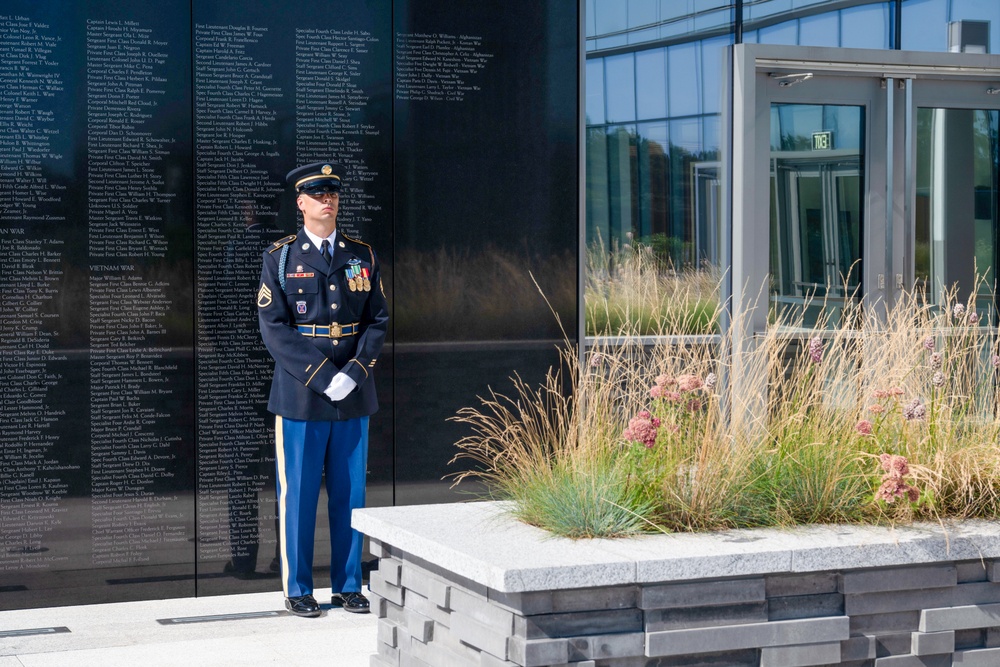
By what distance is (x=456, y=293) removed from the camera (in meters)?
6.12

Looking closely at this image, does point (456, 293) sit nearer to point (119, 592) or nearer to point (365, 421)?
point (365, 421)

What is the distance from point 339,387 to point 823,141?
11.2ft

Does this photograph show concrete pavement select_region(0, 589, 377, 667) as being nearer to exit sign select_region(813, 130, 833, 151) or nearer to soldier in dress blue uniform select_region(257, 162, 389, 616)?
soldier in dress blue uniform select_region(257, 162, 389, 616)

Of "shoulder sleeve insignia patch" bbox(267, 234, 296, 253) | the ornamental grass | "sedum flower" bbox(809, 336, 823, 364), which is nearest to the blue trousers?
"shoulder sleeve insignia patch" bbox(267, 234, 296, 253)

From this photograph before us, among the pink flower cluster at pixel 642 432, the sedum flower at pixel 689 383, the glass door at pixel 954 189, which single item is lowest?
the pink flower cluster at pixel 642 432

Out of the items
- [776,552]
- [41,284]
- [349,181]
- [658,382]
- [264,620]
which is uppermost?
[349,181]

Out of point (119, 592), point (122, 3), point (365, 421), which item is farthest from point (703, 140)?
point (119, 592)

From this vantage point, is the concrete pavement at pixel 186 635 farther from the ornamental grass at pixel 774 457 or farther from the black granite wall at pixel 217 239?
the ornamental grass at pixel 774 457

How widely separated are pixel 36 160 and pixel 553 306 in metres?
2.48

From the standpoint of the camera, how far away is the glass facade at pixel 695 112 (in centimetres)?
654

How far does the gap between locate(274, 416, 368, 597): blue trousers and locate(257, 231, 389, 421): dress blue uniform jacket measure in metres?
0.09

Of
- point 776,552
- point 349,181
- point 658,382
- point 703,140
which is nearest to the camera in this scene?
point 776,552

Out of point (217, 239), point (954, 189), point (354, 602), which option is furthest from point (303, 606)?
point (954, 189)

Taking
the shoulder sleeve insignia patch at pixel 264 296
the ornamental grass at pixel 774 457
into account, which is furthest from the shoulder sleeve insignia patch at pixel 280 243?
the ornamental grass at pixel 774 457
